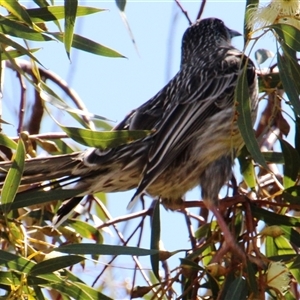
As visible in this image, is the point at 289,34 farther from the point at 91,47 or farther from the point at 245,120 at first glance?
the point at 91,47

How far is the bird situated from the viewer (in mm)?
3596

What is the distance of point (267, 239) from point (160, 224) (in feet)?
1.45

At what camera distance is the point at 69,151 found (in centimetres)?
398

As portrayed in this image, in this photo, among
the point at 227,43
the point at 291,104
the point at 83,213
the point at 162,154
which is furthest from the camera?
the point at 227,43

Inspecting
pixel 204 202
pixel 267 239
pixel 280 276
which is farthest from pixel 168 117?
pixel 280 276

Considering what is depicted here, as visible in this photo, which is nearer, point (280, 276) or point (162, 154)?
point (280, 276)

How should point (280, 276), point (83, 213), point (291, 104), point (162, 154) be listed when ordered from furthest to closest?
point (83, 213) → point (162, 154) → point (291, 104) → point (280, 276)

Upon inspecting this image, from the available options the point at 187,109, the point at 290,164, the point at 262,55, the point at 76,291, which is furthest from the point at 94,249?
the point at 262,55

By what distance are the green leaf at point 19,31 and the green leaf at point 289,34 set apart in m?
0.88

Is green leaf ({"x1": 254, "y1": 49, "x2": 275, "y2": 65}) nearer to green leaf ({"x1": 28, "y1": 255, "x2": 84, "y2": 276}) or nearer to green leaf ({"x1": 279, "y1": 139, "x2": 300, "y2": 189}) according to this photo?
green leaf ({"x1": 279, "y1": 139, "x2": 300, "y2": 189})

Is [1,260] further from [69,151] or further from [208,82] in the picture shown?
[208,82]

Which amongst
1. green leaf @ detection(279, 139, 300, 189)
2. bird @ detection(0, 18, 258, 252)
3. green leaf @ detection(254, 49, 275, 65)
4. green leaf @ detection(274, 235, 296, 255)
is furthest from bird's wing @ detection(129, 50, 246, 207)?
green leaf @ detection(274, 235, 296, 255)

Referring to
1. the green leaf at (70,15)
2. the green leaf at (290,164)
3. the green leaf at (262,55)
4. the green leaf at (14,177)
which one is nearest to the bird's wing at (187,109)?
the green leaf at (262,55)

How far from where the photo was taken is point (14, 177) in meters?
2.84
